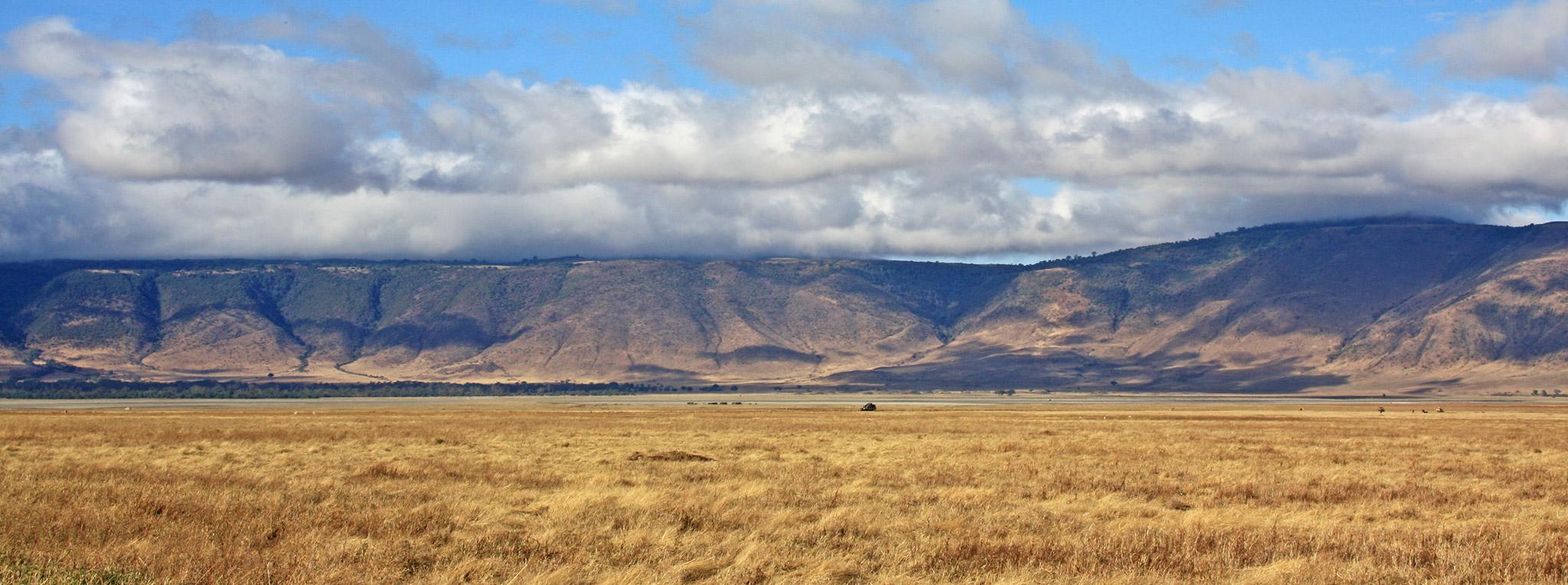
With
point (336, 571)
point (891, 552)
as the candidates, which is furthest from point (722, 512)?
point (336, 571)

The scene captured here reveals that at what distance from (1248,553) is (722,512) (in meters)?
7.81

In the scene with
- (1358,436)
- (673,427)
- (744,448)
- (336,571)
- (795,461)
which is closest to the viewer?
(336,571)

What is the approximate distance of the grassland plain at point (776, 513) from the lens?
49.3ft

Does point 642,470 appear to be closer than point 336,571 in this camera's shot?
No

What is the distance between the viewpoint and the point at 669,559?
15680mm

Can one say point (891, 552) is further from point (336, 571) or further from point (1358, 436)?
point (1358, 436)

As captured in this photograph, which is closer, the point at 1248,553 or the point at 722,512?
the point at 1248,553

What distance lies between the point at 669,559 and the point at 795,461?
54.3 ft

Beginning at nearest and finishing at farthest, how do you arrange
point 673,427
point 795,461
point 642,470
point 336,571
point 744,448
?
point 336,571 → point 642,470 → point 795,461 → point 744,448 → point 673,427

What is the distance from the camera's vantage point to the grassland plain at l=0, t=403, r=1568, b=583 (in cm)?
1504

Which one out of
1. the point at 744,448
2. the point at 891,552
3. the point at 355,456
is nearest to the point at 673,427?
the point at 744,448

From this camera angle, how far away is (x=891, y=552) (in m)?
16.3

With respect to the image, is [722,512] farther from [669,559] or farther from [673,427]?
[673,427]

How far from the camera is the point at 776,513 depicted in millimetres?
20109
